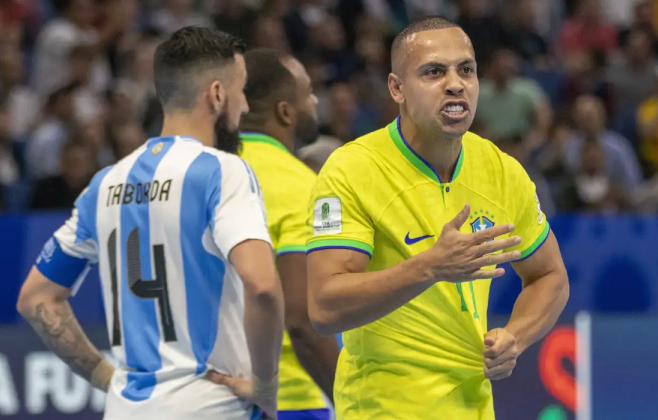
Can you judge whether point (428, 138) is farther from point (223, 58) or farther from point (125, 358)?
point (125, 358)

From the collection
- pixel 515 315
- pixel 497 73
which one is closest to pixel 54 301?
pixel 515 315

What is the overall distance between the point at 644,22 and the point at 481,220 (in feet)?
34.6

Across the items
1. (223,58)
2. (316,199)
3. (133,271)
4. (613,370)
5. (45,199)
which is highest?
(223,58)

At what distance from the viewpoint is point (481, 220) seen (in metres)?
3.73

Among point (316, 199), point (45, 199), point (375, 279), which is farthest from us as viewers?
point (45, 199)

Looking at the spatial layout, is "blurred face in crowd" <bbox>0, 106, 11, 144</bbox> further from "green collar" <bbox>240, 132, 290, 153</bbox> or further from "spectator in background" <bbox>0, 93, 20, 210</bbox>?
"green collar" <bbox>240, 132, 290, 153</bbox>

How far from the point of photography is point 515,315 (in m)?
3.79

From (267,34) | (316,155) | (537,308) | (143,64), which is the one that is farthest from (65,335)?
(267,34)

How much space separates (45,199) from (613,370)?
4839mm

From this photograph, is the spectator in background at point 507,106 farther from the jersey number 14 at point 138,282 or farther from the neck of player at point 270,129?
the jersey number 14 at point 138,282

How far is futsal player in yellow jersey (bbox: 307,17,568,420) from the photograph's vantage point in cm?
348

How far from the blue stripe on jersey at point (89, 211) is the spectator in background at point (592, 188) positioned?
7.30m

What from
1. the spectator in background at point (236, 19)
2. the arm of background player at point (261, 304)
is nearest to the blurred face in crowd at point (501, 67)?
the spectator in background at point (236, 19)

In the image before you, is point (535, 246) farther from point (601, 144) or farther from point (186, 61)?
point (601, 144)
